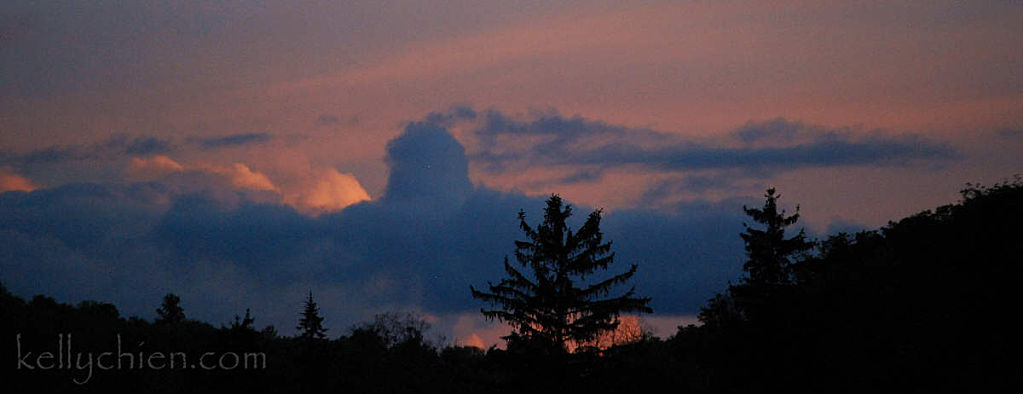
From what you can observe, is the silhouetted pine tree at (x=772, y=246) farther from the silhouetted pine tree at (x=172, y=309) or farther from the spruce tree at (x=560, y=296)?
the silhouetted pine tree at (x=172, y=309)

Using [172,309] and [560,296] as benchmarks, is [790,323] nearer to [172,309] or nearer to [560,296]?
[560,296]

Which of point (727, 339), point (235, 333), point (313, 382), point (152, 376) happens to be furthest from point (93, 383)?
point (727, 339)

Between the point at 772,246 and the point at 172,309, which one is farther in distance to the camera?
the point at 172,309

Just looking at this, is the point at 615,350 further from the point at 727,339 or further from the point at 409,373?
the point at 409,373

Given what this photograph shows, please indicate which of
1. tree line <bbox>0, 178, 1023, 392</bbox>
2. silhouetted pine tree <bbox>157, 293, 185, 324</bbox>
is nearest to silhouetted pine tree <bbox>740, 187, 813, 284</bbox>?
tree line <bbox>0, 178, 1023, 392</bbox>

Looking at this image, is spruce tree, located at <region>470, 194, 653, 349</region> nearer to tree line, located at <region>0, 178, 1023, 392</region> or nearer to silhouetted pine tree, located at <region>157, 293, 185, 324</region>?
tree line, located at <region>0, 178, 1023, 392</region>

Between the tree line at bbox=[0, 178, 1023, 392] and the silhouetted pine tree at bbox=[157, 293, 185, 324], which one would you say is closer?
the tree line at bbox=[0, 178, 1023, 392]

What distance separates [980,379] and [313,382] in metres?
42.7

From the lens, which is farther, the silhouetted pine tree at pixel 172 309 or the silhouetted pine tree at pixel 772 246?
the silhouetted pine tree at pixel 172 309

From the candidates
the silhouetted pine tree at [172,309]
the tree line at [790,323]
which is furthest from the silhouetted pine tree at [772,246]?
the silhouetted pine tree at [172,309]

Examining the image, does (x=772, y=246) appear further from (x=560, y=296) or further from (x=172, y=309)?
(x=172, y=309)

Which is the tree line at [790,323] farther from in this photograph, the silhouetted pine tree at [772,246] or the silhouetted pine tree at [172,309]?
the silhouetted pine tree at [172,309]

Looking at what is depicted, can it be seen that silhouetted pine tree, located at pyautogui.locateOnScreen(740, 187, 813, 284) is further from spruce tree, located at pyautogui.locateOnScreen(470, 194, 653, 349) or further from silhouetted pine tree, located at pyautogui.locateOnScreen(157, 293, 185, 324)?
silhouetted pine tree, located at pyautogui.locateOnScreen(157, 293, 185, 324)

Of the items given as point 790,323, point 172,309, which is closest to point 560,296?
point 790,323
